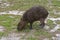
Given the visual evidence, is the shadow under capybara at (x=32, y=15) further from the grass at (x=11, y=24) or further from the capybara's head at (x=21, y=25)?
the grass at (x=11, y=24)

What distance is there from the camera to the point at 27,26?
1020 centimetres

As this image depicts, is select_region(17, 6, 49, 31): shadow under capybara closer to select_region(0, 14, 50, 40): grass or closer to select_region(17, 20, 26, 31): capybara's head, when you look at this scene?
select_region(17, 20, 26, 31): capybara's head

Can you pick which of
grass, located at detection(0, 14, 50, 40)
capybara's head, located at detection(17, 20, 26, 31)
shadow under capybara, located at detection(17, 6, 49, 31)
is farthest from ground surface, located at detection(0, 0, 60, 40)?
shadow under capybara, located at detection(17, 6, 49, 31)

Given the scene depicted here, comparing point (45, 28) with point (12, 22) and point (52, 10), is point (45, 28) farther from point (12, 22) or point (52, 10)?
point (52, 10)

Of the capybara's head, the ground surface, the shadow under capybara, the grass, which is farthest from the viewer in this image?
the shadow under capybara

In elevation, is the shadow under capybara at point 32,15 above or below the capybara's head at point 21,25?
above

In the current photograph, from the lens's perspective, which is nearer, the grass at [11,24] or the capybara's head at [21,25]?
the grass at [11,24]

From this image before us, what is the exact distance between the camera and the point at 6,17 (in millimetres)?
11711

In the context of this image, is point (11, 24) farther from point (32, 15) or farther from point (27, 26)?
point (32, 15)

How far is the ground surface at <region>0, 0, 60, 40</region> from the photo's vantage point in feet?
30.6

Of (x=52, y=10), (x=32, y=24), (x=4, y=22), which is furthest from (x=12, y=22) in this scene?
(x=52, y=10)

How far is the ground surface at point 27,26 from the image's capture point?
30.6 feet

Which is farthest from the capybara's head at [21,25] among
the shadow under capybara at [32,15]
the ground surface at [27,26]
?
the ground surface at [27,26]

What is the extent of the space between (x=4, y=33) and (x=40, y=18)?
62.1 inches
